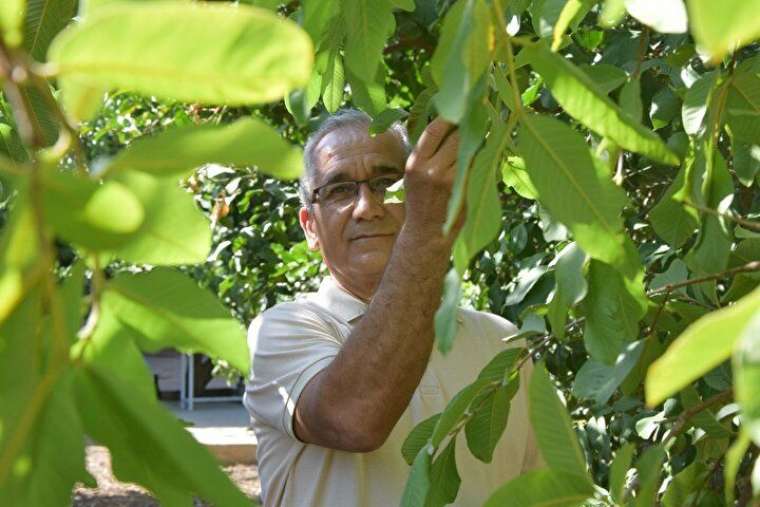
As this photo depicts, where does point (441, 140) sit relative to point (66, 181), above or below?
below

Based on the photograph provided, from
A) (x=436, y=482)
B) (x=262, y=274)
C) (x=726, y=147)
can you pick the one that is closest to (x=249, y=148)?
(x=436, y=482)

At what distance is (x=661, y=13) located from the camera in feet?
3.18

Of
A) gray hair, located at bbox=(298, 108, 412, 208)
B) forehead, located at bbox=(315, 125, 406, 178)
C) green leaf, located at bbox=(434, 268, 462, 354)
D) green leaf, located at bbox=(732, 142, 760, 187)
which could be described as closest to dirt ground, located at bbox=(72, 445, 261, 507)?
gray hair, located at bbox=(298, 108, 412, 208)

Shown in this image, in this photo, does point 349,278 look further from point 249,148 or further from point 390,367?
point 249,148

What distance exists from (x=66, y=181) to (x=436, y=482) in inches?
35.6

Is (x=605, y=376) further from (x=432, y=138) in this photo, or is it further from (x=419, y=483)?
(x=432, y=138)

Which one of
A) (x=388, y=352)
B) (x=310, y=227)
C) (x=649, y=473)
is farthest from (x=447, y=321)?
(x=310, y=227)

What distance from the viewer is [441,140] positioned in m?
1.52

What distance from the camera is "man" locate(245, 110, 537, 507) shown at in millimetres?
1864

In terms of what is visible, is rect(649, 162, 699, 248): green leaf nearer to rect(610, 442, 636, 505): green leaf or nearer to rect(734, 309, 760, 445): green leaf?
rect(610, 442, 636, 505): green leaf

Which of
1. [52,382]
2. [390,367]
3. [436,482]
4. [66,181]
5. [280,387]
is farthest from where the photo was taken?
[280,387]

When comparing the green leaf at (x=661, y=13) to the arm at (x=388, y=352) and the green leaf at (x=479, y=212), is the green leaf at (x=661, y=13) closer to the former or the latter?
the green leaf at (x=479, y=212)

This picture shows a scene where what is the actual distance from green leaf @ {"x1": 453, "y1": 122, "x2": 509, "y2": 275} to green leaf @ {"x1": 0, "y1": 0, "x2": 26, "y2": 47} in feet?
1.09

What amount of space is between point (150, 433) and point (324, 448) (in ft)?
5.31
